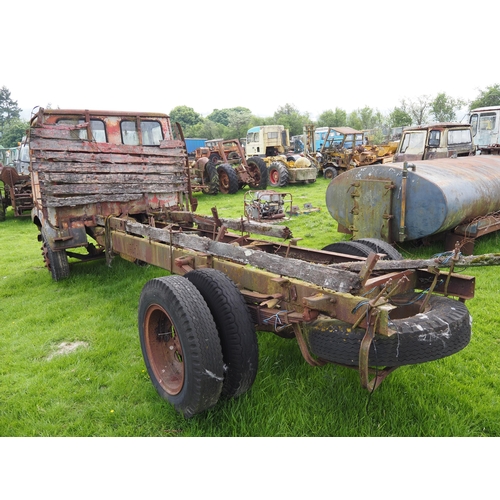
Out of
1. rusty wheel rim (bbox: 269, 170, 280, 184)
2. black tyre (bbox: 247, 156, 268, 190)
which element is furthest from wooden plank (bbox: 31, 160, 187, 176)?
rusty wheel rim (bbox: 269, 170, 280, 184)

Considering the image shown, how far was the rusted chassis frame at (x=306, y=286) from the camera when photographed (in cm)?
233

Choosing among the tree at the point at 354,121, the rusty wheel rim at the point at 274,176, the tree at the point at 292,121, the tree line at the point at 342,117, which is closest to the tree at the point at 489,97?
the tree line at the point at 342,117

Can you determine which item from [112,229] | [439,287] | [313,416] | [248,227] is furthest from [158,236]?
[439,287]

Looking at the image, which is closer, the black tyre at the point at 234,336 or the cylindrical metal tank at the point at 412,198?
the black tyre at the point at 234,336

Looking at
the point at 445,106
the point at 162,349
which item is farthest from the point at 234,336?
the point at 445,106

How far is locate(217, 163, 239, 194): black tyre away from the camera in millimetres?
16062

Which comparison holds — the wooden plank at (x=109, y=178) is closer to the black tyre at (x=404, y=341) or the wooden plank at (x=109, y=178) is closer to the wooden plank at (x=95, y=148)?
the wooden plank at (x=95, y=148)

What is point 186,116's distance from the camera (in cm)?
7031

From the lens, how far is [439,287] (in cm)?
284

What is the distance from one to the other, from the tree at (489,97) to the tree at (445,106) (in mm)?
3438

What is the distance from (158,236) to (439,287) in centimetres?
252

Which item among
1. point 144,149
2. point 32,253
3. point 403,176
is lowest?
point 32,253

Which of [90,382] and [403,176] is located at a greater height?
[403,176]

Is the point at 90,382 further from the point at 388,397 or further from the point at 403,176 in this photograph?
the point at 403,176
